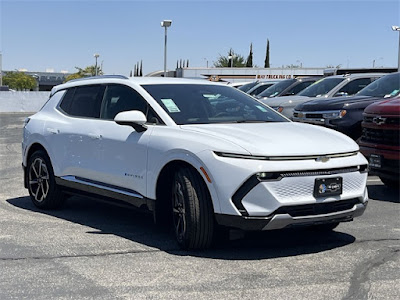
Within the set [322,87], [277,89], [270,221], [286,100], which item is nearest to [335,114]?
[322,87]

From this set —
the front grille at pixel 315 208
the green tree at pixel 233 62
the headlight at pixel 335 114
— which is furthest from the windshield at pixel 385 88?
the green tree at pixel 233 62

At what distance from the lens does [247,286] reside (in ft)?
13.8

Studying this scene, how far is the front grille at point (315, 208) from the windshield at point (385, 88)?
17.4 feet

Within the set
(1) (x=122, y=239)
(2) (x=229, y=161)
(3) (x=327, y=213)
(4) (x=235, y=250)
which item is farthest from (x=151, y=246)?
(3) (x=327, y=213)

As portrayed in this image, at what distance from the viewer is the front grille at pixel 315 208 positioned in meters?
4.69

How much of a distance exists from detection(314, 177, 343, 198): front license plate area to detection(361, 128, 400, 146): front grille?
2.71 meters

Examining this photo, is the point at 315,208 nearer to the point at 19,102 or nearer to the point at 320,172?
the point at 320,172

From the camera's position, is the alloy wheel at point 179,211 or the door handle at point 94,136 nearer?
the alloy wheel at point 179,211

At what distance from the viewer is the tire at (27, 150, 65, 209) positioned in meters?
6.94

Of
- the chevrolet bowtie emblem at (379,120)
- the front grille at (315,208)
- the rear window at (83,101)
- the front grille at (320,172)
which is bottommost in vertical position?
the front grille at (315,208)

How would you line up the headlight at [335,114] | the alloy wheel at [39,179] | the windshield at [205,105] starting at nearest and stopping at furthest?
the windshield at [205,105], the alloy wheel at [39,179], the headlight at [335,114]

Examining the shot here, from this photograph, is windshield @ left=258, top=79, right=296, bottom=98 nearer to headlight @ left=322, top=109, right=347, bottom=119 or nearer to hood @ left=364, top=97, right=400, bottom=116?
headlight @ left=322, top=109, right=347, bottom=119

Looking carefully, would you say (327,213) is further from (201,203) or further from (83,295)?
(83,295)

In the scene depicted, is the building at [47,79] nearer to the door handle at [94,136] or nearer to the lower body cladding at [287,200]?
the door handle at [94,136]
